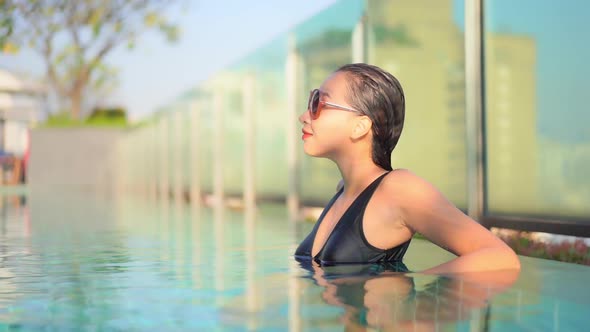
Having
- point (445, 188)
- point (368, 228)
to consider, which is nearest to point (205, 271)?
point (368, 228)

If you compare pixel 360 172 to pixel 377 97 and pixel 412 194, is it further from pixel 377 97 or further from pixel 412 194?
pixel 412 194

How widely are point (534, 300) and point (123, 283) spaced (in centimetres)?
187

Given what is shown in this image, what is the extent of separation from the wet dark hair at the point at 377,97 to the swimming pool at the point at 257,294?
0.63m

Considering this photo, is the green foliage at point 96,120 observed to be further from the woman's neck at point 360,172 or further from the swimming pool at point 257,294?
the woman's neck at point 360,172

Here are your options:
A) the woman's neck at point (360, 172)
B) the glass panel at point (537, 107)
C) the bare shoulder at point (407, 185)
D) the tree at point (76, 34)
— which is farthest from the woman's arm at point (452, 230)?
the tree at point (76, 34)

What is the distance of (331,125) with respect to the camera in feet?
13.9

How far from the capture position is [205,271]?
502cm

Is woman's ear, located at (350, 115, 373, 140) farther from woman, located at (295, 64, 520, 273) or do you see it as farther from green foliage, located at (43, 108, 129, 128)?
green foliage, located at (43, 108, 129, 128)

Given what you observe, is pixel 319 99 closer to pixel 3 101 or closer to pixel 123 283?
pixel 123 283

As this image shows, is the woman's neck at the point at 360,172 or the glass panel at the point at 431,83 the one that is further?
the glass panel at the point at 431,83

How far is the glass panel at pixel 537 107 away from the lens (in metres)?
5.86

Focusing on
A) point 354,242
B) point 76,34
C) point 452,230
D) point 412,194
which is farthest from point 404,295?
point 76,34

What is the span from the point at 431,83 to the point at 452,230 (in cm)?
451

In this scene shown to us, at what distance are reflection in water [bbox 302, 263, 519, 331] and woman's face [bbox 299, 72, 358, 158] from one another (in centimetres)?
52
